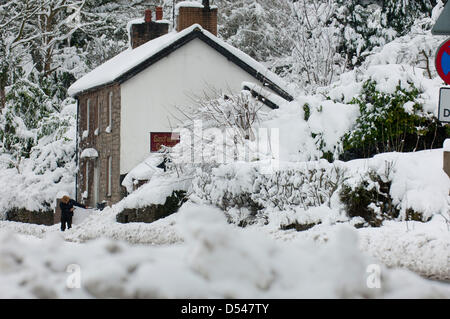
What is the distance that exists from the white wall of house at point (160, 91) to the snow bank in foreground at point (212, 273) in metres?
29.6

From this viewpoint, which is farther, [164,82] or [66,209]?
[164,82]

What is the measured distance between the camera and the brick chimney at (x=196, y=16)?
33.9m

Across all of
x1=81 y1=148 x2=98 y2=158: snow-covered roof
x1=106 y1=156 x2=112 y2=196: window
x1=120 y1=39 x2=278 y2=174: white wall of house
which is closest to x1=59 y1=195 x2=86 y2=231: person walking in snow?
x1=120 y1=39 x2=278 y2=174: white wall of house

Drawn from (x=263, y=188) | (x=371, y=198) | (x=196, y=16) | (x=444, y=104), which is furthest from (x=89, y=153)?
(x=444, y=104)

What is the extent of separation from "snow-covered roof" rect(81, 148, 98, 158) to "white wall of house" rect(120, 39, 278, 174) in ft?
10.9

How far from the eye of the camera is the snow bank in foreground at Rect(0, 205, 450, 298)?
2928 mm

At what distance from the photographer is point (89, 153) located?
118ft

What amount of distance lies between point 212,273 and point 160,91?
30.2 metres

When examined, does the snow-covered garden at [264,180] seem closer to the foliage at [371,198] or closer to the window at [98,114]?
the foliage at [371,198]

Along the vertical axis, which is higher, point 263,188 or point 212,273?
point 212,273

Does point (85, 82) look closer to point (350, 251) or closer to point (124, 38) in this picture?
point (124, 38)

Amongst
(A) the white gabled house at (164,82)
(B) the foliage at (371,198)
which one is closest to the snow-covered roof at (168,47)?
(A) the white gabled house at (164,82)

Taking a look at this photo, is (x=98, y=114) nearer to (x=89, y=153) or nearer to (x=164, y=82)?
(x=89, y=153)
